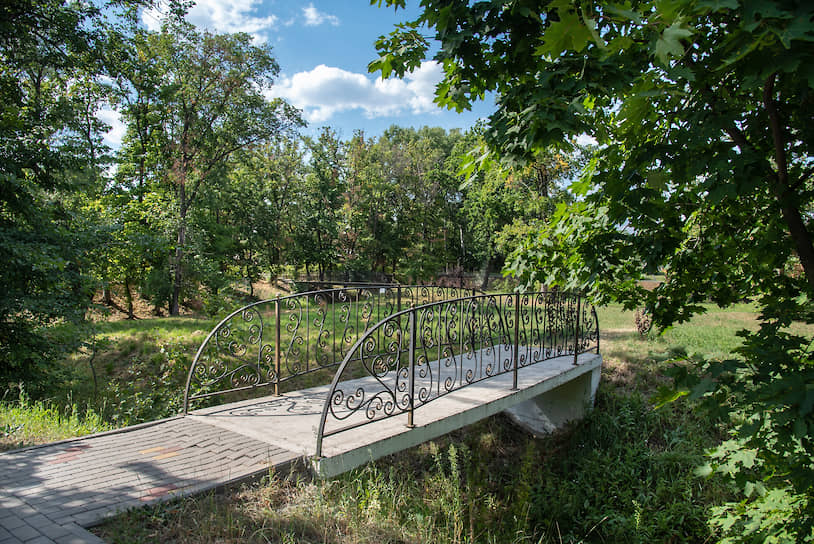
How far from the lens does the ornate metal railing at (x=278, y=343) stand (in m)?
5.18

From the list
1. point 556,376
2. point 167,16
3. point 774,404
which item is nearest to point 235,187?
point 167,16

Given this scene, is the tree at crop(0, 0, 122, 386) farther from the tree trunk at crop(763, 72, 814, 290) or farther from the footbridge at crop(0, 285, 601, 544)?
the tree trunk at crop(763, 72, 814, 290)

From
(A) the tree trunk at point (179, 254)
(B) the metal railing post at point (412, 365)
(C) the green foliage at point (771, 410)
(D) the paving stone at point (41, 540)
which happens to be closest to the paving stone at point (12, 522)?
(D) the paving stone at point (41, 540)

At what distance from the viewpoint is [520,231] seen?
1435cm

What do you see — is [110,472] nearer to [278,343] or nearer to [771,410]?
[278,343]

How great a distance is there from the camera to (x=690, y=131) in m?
2.08

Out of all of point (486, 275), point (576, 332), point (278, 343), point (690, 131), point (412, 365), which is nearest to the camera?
point (690, 131)

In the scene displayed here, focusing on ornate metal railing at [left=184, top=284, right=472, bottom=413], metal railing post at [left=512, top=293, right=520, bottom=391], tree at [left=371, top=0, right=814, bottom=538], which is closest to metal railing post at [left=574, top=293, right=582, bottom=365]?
metal railing post at [left=512, top=293, right=520, bottom=391]

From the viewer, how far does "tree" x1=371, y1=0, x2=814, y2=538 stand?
1541 mm

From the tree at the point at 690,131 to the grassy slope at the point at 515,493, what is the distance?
59 cm

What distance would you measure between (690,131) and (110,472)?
4.23m

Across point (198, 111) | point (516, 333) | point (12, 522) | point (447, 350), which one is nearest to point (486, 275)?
point (198, 111)

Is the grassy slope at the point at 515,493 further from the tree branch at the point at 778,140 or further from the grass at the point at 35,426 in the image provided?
the grass at the point at 35,426

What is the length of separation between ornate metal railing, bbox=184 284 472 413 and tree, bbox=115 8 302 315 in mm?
7574
